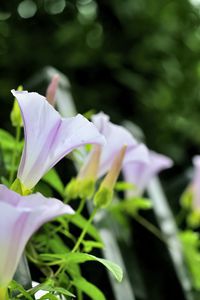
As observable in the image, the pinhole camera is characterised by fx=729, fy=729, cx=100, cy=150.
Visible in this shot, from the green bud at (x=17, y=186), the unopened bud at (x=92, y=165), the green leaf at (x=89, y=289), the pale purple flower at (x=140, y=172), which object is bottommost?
the pale purple flower at (x=140, y=172)

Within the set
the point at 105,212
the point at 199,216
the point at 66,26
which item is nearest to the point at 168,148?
the point at 66,26

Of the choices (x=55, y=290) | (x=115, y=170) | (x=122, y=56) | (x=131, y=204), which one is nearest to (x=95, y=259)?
(x=55, y=290)

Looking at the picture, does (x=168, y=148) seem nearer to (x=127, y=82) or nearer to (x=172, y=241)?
(x=127, y=82)

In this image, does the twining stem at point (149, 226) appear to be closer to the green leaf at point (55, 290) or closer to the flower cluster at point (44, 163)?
the flower cluster at point (44, 163)

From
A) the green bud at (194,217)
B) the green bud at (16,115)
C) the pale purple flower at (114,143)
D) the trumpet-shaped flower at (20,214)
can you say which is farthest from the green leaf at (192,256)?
the trumpet-shaped flower at (20,214)

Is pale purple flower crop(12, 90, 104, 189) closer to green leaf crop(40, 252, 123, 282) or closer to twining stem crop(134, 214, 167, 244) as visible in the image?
green leaf crop(40, 252, 123, 282)
